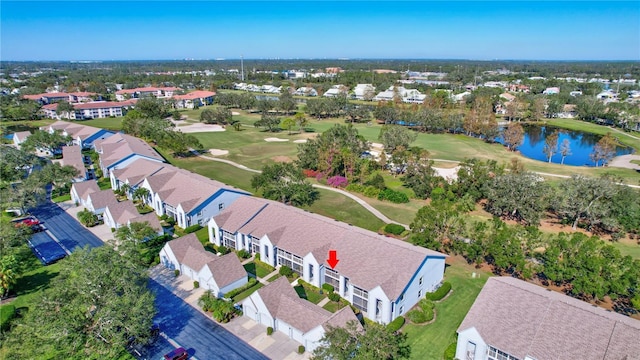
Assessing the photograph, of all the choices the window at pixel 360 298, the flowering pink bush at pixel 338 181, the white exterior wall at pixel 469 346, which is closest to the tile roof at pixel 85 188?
the flowering pink bush at pixel 338 181

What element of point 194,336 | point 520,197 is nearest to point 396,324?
point 194,336

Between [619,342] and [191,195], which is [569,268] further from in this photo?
[191,195]

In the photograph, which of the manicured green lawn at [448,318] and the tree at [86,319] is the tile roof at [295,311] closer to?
the manicured green lawn at [448,318]

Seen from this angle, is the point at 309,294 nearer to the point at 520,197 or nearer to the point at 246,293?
the point at 246,293

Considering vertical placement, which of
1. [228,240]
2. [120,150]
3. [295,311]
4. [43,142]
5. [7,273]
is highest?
[120,150]

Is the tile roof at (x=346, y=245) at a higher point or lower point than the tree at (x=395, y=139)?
lower

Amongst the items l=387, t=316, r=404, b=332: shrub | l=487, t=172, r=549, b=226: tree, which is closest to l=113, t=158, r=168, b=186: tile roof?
l=387, t=316, r=404, b=332: shrub

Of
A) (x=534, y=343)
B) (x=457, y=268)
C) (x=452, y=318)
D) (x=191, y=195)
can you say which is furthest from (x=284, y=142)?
(x=534, y=343)
